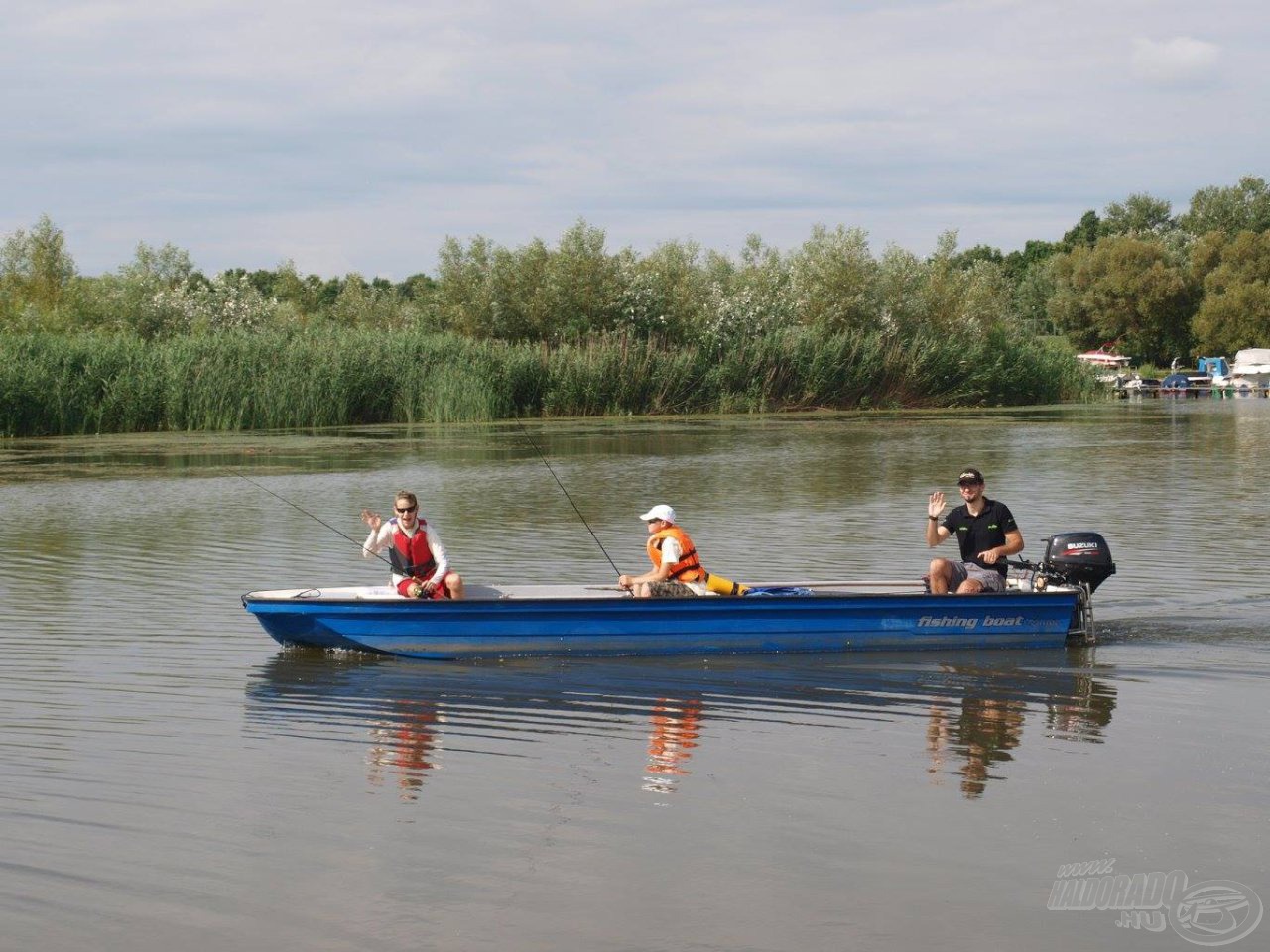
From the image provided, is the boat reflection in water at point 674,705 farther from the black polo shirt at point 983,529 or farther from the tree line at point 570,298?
the tree line at point 570,298

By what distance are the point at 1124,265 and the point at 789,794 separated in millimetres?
98166

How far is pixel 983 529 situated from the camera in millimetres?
13523

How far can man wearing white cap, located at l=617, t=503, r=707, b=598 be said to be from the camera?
509 inches

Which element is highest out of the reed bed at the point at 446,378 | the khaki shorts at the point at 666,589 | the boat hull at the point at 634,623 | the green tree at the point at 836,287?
the green tree at the point at 836,287

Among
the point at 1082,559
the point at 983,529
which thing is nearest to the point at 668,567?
the point at 983,529

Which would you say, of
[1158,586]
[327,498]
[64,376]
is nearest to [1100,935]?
[1158,586]

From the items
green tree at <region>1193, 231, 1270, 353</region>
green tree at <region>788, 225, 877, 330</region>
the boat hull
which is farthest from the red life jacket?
green tree at <region>1193, 231, 1270, 353</region>

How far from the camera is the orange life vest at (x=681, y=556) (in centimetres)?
1302

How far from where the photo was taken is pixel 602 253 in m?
64.2

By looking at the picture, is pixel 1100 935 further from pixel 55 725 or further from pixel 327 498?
pixel 327 498

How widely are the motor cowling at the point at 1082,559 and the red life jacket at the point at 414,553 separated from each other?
5.14 m

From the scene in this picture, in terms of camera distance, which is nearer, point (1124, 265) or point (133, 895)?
point (133, 895)

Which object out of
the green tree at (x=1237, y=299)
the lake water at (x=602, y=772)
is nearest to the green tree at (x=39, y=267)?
the lake water at (x=602, y=772)

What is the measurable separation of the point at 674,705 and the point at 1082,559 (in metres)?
4.38
